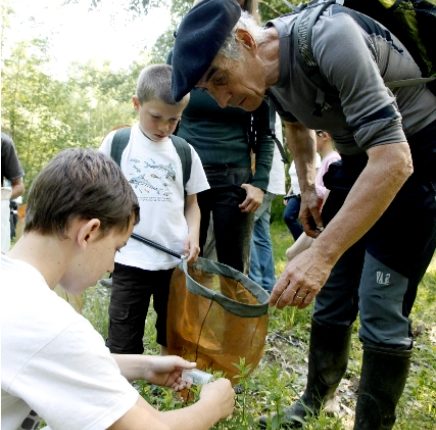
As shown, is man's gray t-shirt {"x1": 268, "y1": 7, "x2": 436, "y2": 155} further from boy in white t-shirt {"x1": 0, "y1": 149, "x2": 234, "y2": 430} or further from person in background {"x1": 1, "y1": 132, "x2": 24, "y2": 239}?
person in background {"x1": 1, "y1": 132, "x2": 24, "y2": 239}

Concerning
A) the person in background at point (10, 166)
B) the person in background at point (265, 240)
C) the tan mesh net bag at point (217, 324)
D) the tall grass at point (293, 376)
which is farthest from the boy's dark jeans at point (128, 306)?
the person in background at point (10, 166)

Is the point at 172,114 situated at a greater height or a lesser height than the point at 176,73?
lesser

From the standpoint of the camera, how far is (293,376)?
185 cm

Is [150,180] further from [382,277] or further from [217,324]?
[382,277]

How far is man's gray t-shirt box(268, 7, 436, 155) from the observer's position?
1.63m

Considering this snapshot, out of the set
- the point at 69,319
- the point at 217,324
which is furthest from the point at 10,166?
the point at 69,319

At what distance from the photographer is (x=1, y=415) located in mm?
1310

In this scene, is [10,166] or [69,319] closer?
[69,319]

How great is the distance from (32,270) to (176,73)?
36.7 inches

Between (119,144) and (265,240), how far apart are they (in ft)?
6.78

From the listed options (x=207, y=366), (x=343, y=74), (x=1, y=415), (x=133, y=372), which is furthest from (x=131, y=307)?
(x=343, y=74)

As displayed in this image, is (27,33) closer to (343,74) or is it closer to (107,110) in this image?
(107,110)

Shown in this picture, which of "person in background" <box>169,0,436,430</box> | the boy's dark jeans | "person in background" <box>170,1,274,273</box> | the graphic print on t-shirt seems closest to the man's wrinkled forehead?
"person in background" <box>169,0,436,430</box>

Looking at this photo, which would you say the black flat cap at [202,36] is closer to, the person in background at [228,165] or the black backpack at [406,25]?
the black backpack at [406,25]
